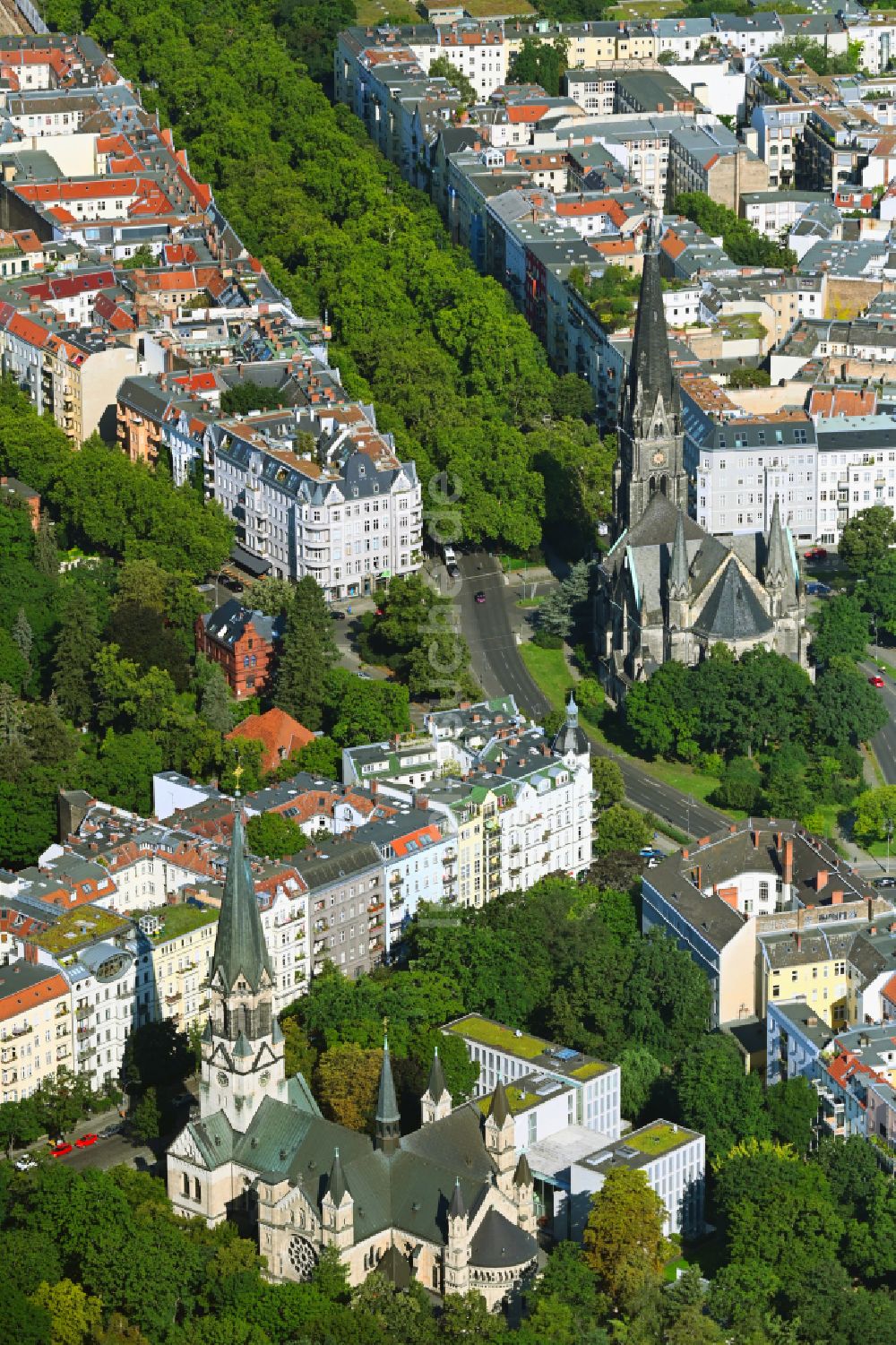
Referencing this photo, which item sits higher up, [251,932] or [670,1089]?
[251,932]

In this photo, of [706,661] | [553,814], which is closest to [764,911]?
[553,814]

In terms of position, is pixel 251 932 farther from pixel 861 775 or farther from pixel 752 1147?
pixel 861 775

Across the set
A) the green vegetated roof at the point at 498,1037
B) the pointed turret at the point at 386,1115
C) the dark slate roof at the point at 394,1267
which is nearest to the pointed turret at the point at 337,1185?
the pointed turret at the point at 386,1115

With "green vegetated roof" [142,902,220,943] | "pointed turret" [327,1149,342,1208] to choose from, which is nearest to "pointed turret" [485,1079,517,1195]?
"pointed turret" [327,1149,342,1208]

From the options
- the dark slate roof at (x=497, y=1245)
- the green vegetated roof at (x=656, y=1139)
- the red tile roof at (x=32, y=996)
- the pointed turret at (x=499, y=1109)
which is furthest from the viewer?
the red tile roof at (x=32, y=996)

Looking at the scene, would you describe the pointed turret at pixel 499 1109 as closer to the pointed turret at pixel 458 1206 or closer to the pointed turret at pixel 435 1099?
the pointed turret at pixel 435 1099

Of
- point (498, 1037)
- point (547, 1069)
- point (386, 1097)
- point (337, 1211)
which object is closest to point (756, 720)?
point (498, 1037)

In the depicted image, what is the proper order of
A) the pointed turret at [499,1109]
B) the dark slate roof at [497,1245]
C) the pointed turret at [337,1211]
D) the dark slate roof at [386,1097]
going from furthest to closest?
the pointed turret at [499,1109] → the dark slate roof at [386,1097] → the dark slate roof at [497,1245] → the pointed turret at [337,1211]
